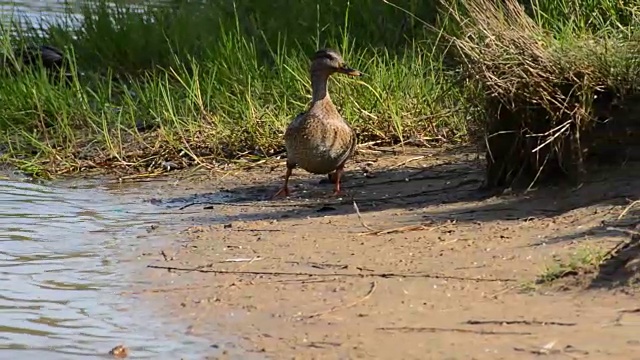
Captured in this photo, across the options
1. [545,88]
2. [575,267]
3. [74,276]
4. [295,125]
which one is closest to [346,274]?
[575,267]

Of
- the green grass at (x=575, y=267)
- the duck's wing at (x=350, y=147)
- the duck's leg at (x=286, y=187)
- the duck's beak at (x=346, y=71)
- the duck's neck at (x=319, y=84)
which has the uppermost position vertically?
the duck's beak at (x=346, y=71)

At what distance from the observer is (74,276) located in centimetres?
595

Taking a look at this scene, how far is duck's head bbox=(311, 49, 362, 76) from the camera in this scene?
815 cm

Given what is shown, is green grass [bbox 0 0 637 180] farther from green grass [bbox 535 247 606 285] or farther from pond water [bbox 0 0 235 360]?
green grass [bbox 535 247 606 285]

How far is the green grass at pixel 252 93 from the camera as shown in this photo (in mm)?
8492

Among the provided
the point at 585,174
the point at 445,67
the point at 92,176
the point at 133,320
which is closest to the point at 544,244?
the point at 585,174

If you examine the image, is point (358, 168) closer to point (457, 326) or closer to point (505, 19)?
point (505, 19)

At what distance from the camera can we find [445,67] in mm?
7879

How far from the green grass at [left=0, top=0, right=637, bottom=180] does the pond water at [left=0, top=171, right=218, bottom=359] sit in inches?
32.0

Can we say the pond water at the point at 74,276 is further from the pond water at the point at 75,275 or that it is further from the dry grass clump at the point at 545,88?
the dry grass clump at the point at 545,88

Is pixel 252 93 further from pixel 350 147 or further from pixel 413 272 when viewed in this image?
pixel 413 272

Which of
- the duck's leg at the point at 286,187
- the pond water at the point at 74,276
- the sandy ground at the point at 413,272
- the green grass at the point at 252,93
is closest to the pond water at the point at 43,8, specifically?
the green grass at the point at 252,93

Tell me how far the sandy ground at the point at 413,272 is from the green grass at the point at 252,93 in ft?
2.88

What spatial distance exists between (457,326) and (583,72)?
2.09m
